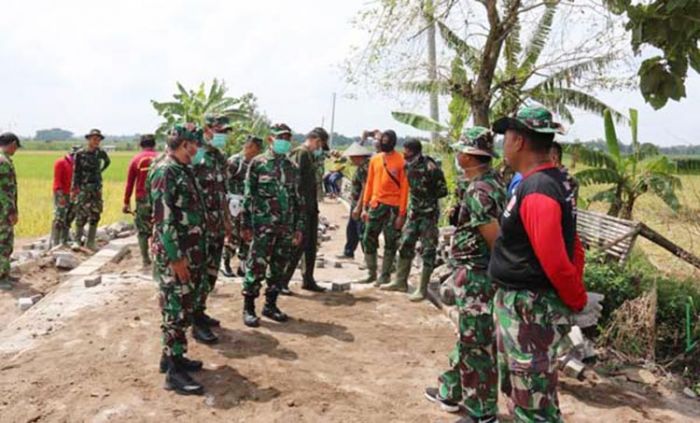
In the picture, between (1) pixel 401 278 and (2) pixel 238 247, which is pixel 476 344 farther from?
(2) pixel 238 247

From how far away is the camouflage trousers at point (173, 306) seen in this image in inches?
155

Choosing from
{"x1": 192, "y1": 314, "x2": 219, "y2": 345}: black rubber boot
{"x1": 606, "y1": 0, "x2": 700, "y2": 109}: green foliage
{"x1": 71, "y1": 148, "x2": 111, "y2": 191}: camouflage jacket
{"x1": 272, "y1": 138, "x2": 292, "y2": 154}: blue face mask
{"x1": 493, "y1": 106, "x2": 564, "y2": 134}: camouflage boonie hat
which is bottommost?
{"x1": 192, "y1": 314, "x2": 219, "y2": 345}: black rubber boot

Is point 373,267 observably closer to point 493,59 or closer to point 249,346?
point 249,346

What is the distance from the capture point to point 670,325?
5164 mm

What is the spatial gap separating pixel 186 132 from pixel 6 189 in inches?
184

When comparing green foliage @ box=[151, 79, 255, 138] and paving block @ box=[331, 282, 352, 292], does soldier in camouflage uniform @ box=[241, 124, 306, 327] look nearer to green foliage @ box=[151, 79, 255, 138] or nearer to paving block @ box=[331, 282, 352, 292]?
paving block @ box=[331, 282, 352, 292]

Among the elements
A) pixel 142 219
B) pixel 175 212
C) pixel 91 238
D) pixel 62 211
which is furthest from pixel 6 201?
pixel 175 212

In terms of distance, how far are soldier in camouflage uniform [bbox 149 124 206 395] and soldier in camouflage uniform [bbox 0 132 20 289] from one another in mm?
4413

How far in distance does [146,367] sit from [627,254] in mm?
4989

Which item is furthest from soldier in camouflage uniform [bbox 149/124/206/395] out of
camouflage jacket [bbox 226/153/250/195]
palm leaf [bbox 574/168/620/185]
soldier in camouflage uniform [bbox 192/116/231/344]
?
palm leaf [bbox 574/168/620/185]

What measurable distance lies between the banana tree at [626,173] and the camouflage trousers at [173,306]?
27.4 feet

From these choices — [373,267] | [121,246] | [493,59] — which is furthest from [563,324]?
[121,246]

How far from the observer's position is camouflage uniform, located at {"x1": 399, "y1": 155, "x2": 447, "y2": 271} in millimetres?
6285

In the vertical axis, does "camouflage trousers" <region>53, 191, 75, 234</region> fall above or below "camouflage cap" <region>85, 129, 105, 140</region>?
below
